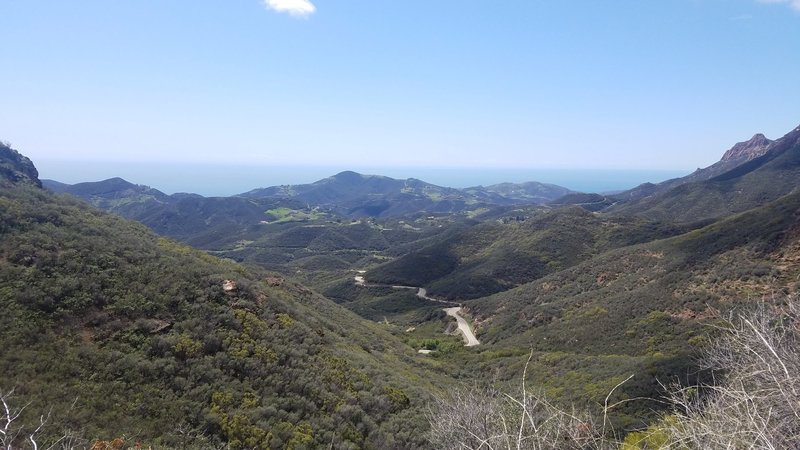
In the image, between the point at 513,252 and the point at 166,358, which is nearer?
the point at 166,358


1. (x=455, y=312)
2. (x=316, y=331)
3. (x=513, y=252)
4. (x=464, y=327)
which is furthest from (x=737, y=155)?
(x=316, y=331)

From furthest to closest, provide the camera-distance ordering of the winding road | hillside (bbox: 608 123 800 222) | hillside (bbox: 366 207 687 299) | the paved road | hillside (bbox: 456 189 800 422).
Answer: hillside (bbox: 608 123 800 222), hillside (bbox: 366 207 687 299), the winding road, the paved road, hillside (bbox: 456 189 800 422)

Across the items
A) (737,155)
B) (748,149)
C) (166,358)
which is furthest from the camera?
(737,155)

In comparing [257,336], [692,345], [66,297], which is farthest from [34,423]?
[692,345]

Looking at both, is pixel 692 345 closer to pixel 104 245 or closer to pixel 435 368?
pixel 435 368

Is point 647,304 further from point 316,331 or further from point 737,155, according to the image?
point 737,155

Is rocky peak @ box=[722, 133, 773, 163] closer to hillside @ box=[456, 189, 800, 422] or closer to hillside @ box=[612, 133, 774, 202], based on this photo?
hillside @ box=[612, 133, 774, 202]

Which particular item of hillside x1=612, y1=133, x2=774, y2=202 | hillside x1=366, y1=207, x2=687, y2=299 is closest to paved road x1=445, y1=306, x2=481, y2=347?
hillside x1=366, y1=207, x2=687, y2=299
